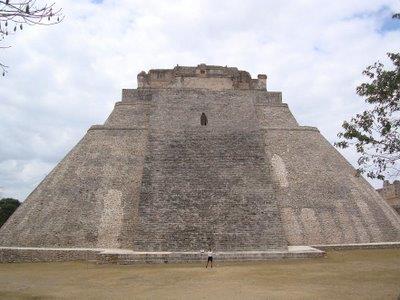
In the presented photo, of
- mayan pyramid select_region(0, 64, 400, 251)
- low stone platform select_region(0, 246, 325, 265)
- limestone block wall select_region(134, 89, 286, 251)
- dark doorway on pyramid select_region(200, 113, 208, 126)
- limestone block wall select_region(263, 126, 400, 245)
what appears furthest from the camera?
dark doorway on pyramid select_region(200, 113, 208, 126)

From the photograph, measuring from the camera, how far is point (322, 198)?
17.7m

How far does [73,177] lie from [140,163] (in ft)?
8.61

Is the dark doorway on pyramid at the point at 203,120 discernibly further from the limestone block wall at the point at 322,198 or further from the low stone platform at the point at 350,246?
the low stone platform at the point at 350,246

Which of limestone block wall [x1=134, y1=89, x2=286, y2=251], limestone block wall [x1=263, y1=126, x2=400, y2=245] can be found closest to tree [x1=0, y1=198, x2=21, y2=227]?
limestone block wall [x1=134, y1=89, x2=286, y2=251]

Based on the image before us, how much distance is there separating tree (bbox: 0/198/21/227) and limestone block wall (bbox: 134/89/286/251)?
41.2ft

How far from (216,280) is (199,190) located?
647 cm

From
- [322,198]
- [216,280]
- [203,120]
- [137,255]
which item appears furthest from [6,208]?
[216,280]

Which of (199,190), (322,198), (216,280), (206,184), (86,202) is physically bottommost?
(216,280)

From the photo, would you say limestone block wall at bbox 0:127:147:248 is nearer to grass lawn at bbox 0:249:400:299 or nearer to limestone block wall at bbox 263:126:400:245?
grass lawn at bbox 0:249:400:299

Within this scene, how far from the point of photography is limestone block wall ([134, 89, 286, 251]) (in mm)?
15359

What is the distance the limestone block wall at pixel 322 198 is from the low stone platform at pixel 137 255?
6.40 feet

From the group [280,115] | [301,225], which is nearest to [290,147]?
[280,115]

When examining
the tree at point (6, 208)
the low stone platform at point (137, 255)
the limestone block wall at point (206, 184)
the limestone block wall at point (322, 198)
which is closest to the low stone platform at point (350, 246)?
the limestone block wall at point (322, 198)

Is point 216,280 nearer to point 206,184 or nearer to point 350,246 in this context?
point 206,184
